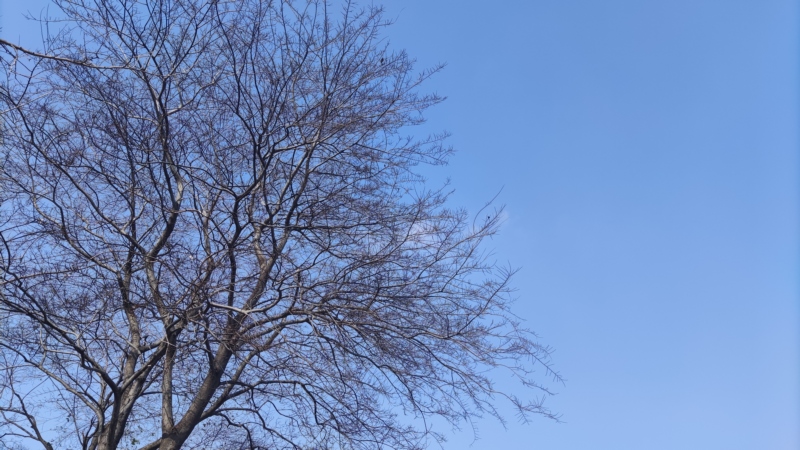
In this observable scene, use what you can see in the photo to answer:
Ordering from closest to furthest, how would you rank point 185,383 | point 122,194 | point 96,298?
1. point 96,298
2. point 122,194
3. point 185,383

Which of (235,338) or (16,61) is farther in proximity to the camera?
(235,338)

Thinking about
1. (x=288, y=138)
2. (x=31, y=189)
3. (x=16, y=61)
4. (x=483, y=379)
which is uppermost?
(x=288, y=138)

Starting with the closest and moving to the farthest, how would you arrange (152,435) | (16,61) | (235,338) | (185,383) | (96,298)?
(16,61) < (235,338) < (96,298) < (185,383) < (152,435)

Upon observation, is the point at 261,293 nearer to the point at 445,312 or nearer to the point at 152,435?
the point at 445,312

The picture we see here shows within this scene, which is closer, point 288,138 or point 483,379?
point 483,379

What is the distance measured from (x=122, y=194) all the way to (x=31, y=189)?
2.62 feet

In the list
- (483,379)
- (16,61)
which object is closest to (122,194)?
(16,61)

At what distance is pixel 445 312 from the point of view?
690 cm

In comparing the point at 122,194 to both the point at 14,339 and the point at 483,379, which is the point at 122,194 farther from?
the point at 483,379

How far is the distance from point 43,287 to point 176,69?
2.36 metres

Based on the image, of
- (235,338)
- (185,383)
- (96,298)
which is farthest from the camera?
(185,383)

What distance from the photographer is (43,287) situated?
21.8 feet

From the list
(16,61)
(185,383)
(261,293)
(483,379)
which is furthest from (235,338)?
(16,61)

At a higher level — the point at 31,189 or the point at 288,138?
the point at 288,138
